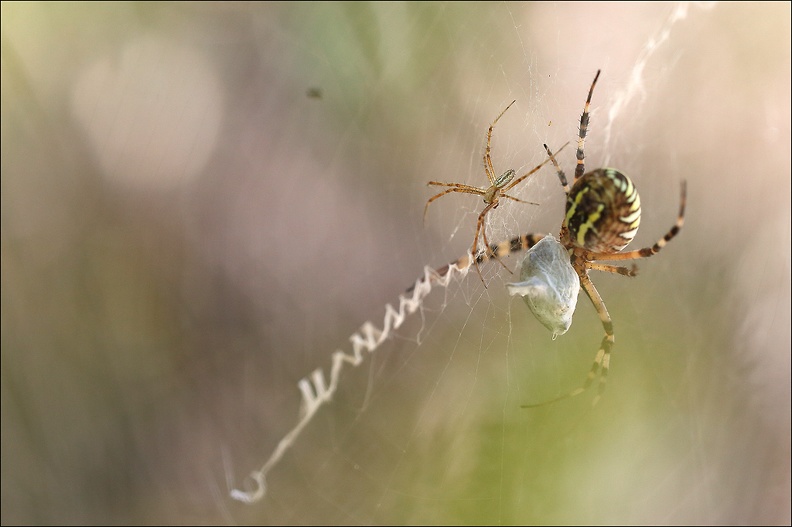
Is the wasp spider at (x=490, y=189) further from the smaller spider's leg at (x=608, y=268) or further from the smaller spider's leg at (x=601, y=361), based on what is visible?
the smaller spider's leg at (x=601, y=361)

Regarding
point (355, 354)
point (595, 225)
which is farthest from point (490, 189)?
point (355, 354)

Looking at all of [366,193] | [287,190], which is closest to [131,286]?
[287,190]

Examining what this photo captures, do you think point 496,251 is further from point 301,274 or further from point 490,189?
point 301,274

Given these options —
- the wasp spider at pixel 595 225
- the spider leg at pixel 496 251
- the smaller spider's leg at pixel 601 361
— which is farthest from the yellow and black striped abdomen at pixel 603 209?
the smaller spider's leg at pixel 601 361

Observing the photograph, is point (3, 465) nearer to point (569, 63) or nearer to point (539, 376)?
point (539, 376)

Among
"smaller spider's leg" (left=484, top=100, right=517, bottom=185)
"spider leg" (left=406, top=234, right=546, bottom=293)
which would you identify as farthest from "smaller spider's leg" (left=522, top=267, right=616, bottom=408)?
"smaller spider's leg" (left=484, top=100, right=517, bottom=185)

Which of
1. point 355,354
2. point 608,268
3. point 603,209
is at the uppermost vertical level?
point 603,209
